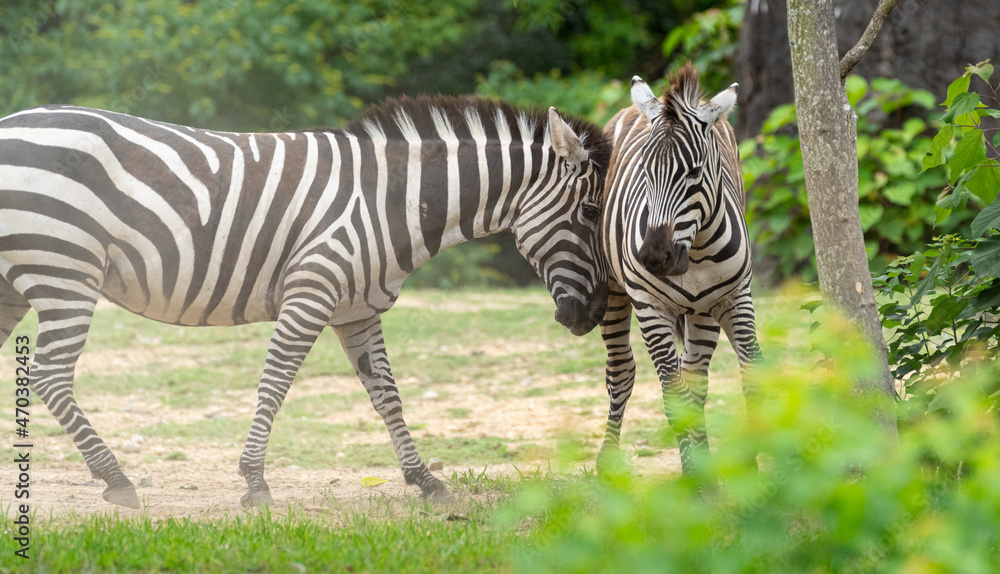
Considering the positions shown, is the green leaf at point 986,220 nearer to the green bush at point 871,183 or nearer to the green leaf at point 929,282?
the green leaf at point 929,282

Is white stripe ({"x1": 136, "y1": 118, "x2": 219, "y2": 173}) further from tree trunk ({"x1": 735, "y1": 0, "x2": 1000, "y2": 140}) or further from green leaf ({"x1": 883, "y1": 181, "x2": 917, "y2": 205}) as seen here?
green leaf ({"x1": 883, "y1": 181, "x2": 917, "y2": 205})

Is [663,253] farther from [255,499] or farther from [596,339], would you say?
[596,339]

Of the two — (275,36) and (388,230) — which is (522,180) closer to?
(388,230)

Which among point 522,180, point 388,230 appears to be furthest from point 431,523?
point 522,180

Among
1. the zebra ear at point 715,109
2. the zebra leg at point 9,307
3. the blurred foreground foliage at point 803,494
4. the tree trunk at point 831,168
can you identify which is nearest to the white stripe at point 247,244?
the zebra leg at point 9,307

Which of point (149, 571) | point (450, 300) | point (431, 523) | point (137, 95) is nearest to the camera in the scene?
point (149, 571)

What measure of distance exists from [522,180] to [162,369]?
5.05 m

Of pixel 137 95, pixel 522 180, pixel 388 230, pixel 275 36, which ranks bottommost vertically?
pixel 388 230

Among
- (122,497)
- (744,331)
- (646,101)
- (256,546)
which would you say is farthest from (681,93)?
(122,497)

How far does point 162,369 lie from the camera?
8.19 meters

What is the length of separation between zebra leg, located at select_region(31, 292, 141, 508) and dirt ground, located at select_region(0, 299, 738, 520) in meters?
0.14

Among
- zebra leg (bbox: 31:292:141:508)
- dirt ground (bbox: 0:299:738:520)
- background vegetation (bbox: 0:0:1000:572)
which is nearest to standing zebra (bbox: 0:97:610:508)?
zebra leg (bbox: 31:292:141:508)

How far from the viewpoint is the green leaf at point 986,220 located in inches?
154

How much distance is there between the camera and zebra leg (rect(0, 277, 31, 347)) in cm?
440
